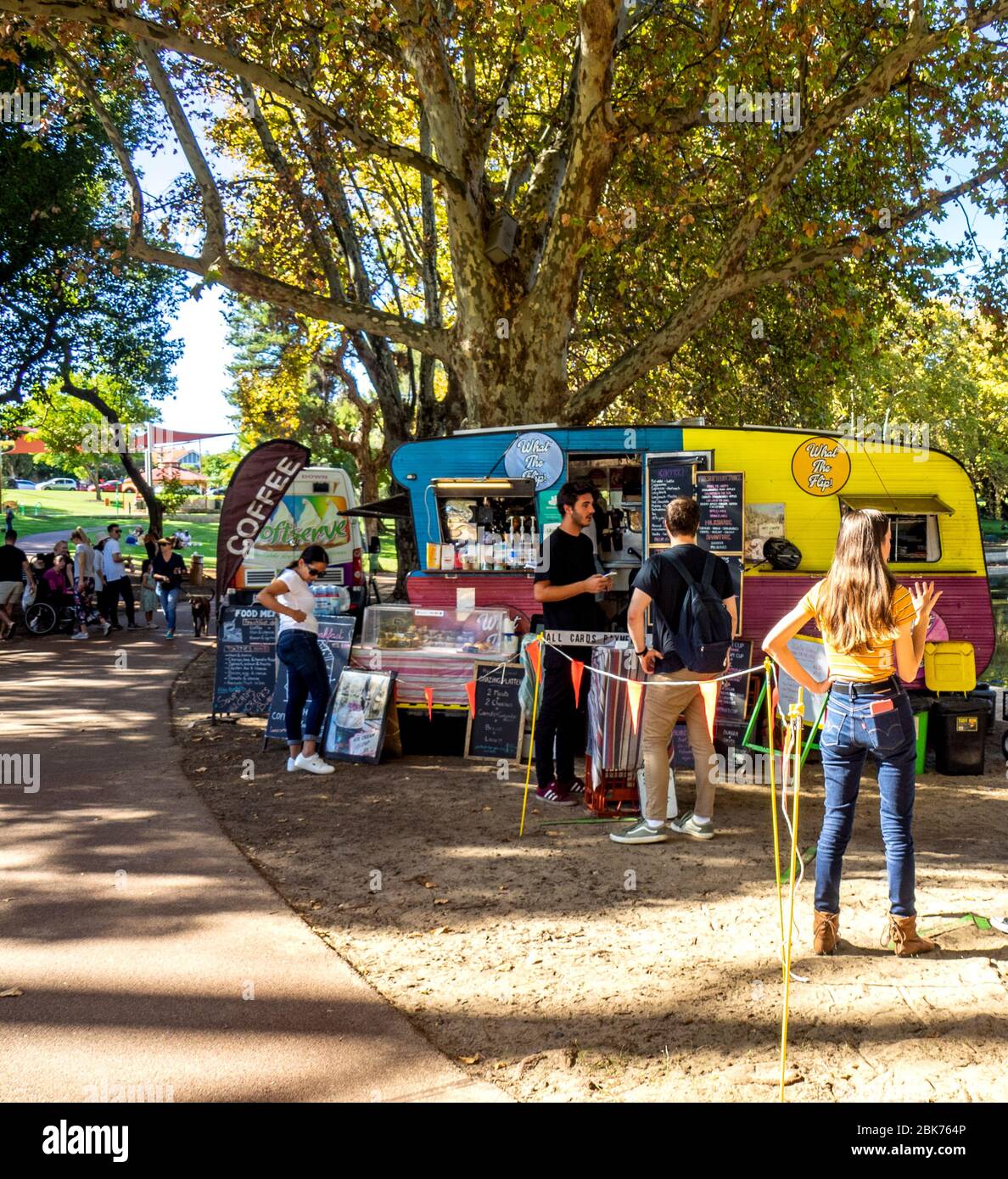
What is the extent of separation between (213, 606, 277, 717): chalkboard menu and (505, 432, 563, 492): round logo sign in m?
2.88

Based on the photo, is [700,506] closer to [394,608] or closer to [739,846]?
[394,608]

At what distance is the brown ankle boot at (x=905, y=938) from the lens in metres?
4.77

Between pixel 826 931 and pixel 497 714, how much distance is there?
4648 millimetres

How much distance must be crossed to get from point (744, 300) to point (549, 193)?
4736 millimetres

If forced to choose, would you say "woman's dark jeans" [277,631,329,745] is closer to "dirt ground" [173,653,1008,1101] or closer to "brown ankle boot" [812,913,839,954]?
"dirt ground" [173,653,1008,1101]

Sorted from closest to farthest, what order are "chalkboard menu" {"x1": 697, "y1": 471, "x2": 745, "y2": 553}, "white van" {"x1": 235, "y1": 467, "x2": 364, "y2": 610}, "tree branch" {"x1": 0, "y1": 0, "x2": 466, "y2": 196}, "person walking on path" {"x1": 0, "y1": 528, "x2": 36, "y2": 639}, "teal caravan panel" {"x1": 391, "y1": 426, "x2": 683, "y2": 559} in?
"chalkboard menu" {"x1": 697, "y1": 471, "x2": 745, "y2": 553} < "teal caravan panel" {"x1": 391, "y1": 426, "x2": 683, "y2": 559} < "tree branch" {"x1": 0, "y1": 0, "x2": 466, "y2": 196} < "white van" {"x1": 235, "y1": 467, "x2": 364, "y2": 610} < "person walking on path" {"x1": 0, "y1": 528, "x2": 36, "y2": 639}

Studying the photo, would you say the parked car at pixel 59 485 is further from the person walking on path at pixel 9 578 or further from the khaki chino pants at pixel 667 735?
the khaki chino pants at pixel 667 735

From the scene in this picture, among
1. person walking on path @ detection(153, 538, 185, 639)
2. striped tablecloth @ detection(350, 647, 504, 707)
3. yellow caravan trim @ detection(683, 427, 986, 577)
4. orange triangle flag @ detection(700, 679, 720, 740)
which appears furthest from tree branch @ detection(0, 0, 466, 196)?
person walking on path @ detection(153, 538, 185, 639)

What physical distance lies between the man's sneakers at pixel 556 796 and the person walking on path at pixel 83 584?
43.7 feet

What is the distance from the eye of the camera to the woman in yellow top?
454cm

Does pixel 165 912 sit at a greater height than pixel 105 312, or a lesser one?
lesser

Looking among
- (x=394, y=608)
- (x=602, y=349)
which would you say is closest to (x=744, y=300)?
(x=602, y=349)

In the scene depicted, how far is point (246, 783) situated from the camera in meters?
8.41

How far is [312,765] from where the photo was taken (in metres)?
8.70
